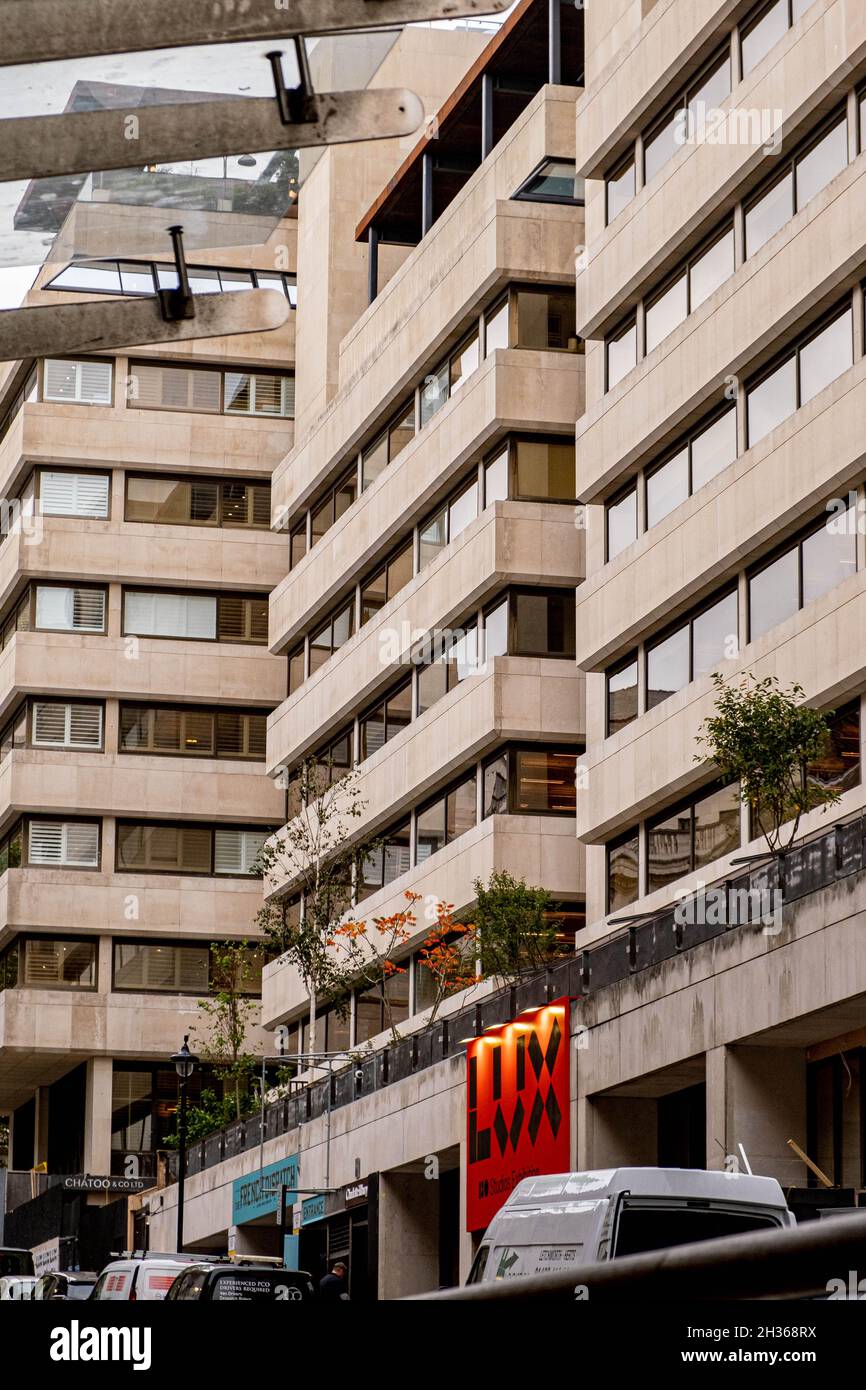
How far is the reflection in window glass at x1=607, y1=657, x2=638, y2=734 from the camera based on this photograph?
45.2m

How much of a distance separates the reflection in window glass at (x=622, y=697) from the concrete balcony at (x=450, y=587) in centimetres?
563

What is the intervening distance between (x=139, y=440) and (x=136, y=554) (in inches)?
164

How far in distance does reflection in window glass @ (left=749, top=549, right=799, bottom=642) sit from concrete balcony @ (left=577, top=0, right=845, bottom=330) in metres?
7.33

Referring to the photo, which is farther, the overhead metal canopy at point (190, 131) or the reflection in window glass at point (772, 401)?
the reflection in window glass at point (772, 401)

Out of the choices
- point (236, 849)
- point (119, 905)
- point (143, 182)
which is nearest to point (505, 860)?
point (119, 905)

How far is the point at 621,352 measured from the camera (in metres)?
47.2

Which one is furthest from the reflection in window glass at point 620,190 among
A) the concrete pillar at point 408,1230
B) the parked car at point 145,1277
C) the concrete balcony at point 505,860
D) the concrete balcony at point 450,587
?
the parked car at point 145,1277

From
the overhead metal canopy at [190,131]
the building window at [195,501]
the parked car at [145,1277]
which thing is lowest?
the parked car at [145,1277]

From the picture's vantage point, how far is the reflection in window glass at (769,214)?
39.7 meters

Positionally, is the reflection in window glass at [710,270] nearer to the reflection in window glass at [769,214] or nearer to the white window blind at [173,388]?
the reflection in window glass at [769,214]

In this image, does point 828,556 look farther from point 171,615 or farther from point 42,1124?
point 42,1124

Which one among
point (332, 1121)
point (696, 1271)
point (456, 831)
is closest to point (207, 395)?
point (456, 831)

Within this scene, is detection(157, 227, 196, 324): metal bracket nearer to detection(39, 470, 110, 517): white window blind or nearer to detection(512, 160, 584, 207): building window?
detection(512, 160, 584, 207): building window

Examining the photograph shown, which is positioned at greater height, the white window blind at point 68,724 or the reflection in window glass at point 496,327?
the reflection in window glass at point 496,327
